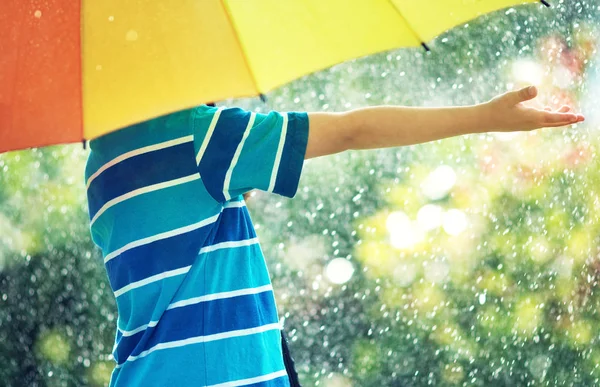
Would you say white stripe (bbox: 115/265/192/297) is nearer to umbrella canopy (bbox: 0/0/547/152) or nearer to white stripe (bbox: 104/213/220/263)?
white stripe (bbox: 104/213/220/263)

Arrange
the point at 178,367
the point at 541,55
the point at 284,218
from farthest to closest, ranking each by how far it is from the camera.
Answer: the point at 541,55 < the point at 284,218 < the point at 178,367

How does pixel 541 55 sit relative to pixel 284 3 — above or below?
below

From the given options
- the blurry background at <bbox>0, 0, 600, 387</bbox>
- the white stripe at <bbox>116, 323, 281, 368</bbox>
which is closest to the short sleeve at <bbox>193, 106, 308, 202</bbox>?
the white stripe at <bbox>116, 323, 281, 368</bbox>

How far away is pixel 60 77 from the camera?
0.82 metres

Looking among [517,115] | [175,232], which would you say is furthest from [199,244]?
[517,115]

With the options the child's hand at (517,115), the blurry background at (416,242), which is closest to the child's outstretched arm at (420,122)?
the child's hand at (517,115)

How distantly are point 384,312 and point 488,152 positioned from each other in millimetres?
602

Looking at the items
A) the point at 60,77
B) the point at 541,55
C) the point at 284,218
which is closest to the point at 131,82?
Answer: the point at 60,77

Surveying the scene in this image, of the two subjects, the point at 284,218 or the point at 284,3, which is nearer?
the point at 284,3

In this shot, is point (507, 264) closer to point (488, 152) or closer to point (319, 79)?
point (488, 152)

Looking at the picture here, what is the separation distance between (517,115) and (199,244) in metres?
0.31

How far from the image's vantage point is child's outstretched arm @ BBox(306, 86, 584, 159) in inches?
30.4

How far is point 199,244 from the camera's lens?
782 mm

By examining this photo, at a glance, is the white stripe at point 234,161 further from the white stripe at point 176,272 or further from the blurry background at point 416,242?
the blurry background at point 416,242
